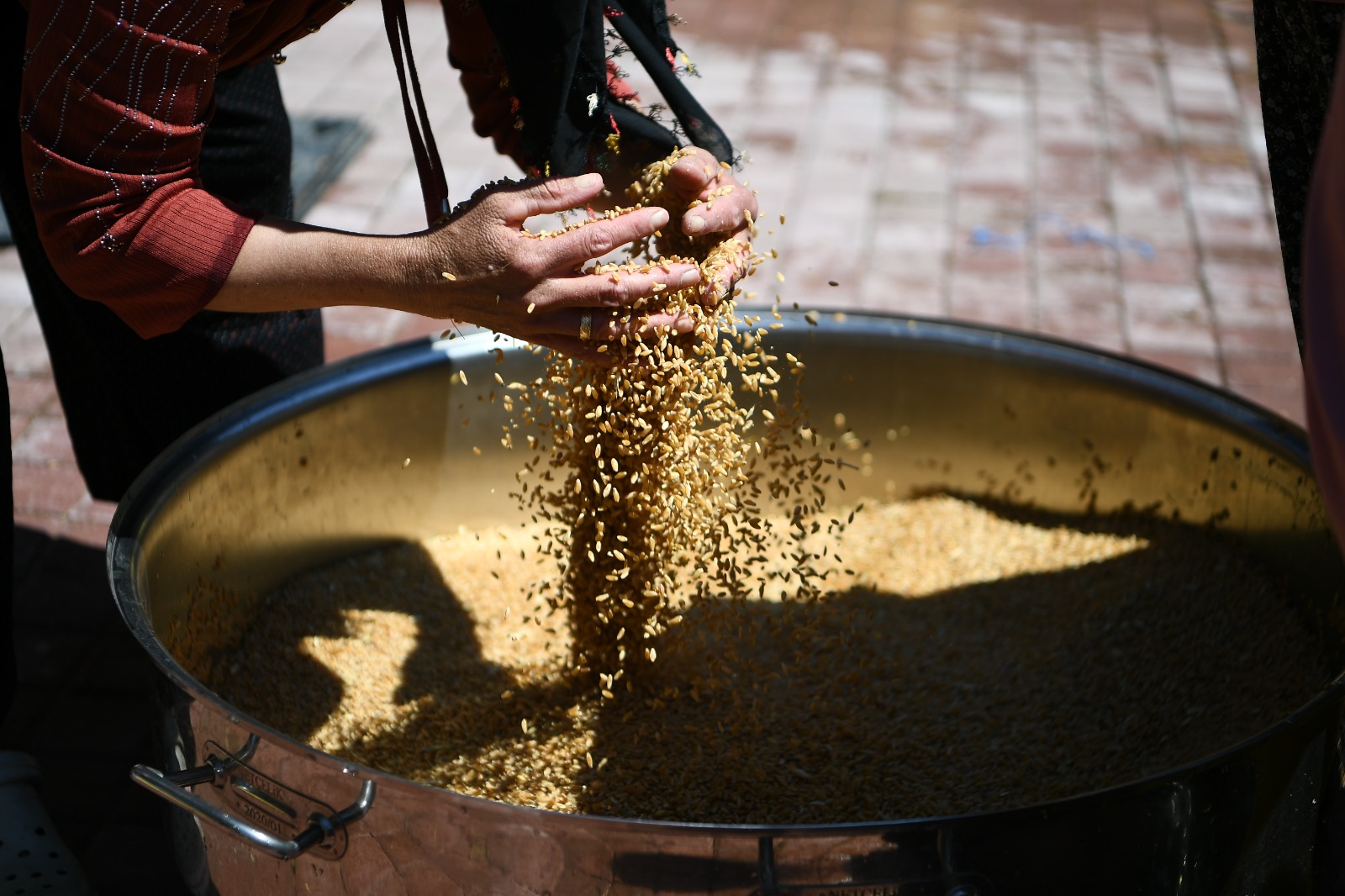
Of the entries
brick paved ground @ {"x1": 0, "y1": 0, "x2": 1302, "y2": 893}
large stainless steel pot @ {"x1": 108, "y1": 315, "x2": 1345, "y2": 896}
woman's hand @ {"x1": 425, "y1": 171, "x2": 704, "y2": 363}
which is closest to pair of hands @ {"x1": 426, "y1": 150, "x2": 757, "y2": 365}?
woman's hand @ {"x1": 425, "y1": 171, "x2": 704, "y2": 363}

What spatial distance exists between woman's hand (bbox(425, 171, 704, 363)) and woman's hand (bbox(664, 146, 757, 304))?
0.09 metres

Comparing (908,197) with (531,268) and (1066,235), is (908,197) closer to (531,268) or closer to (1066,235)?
Result: (1066,235)

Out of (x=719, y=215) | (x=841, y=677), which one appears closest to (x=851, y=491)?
(x=841, y=677)

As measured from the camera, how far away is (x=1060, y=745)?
1711 millimetres

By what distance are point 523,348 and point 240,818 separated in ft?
2.75

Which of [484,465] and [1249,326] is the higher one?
[484,465]

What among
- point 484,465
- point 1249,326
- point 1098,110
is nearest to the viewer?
point 484,465

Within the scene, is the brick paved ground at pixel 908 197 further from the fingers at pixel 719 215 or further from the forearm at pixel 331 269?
the fingers at pixel 719 215

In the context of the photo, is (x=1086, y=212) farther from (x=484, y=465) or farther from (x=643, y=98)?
(x=484, y=465)

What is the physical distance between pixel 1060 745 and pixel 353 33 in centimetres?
366

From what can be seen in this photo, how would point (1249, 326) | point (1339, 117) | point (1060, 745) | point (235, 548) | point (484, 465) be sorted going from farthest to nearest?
point (1249, 326) < point (484, 465) < point (235, 548) < point (1060, 745) < point (1339, 117)

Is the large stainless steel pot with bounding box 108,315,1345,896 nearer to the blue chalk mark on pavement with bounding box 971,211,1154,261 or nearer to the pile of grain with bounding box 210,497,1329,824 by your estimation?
the pile of grain with bounding box 210,497,1329,824

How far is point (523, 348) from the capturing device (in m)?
1.93

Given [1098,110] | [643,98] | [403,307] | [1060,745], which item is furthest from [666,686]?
[1098,110]
